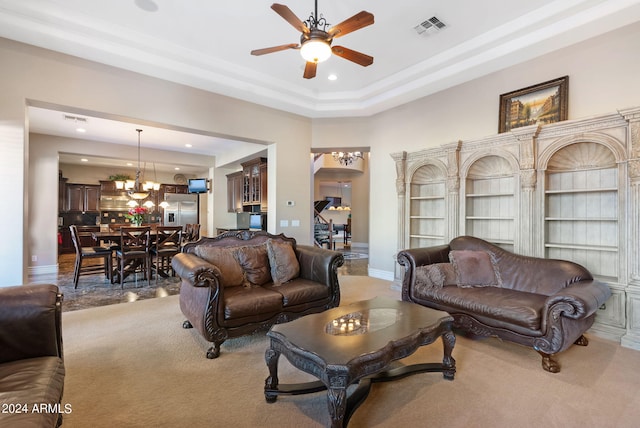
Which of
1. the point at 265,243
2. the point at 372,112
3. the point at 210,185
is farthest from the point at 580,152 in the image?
the point at 210,185

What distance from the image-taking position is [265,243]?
3648 millimetres

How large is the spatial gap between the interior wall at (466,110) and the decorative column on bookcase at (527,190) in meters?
0.54

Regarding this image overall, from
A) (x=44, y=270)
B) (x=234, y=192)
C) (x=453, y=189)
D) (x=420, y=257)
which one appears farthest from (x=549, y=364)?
(x=44, y=270)

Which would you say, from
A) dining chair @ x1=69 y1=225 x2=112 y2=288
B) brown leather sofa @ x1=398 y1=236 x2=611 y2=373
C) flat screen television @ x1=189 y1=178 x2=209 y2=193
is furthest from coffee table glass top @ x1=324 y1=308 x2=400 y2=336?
flat screen television @ x1=189 y1=178 x2=209 y2=193

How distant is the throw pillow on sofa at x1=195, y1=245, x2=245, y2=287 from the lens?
10.2 ft

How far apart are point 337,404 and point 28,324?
5.56 ft

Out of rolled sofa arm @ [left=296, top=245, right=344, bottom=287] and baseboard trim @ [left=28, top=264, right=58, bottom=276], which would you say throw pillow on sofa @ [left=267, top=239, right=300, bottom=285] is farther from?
baseboard trim @ [left=28, top=264, right=58, bottom=276]

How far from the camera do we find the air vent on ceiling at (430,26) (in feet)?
11.3

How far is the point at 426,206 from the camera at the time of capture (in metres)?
5.16

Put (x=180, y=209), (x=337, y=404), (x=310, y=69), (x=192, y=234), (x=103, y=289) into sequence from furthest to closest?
(x=180, y=209) < (x=192, y=234) < (x=103, y=289) < (x=310, y=69) < (x=337, y=404)

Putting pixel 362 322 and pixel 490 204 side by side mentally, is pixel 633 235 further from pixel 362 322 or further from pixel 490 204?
pixel 362 322

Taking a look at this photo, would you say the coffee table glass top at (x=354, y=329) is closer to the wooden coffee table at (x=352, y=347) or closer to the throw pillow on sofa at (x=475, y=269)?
the wooden coffee table at (x=352, y=347)

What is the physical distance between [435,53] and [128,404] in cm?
498

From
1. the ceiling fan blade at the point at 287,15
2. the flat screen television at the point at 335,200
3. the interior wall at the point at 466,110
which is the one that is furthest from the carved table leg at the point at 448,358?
the flat screen television at the point at 335,200
